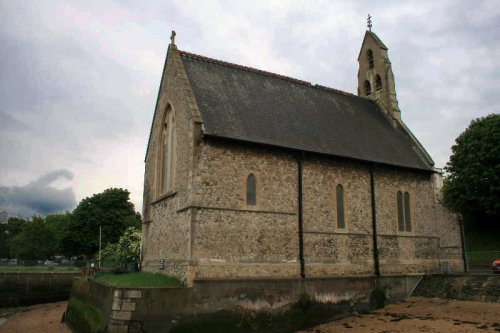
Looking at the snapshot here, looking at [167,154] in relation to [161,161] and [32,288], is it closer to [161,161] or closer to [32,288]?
[161,161]

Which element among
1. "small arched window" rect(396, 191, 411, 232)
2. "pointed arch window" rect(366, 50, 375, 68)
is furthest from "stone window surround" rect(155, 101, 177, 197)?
"pointed arch window" rect(366, 50, 375, 68)

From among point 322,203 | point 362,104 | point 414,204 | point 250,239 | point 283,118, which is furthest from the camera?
point 362,104

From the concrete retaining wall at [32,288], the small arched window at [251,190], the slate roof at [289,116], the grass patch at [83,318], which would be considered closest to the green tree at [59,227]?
the concrete retaining wall at [32,288]

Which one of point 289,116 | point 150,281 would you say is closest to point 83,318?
point 150,281

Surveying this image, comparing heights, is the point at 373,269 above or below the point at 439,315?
above

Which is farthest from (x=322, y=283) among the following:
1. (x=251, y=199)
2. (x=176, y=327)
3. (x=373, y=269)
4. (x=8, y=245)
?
(x=8, y=245)

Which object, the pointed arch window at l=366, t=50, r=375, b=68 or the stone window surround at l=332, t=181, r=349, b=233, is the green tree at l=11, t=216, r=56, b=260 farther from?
the stone window surround at l=332, t=181, r=349, b=233

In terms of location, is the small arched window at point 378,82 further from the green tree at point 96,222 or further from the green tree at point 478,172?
the green tree at point 96,222

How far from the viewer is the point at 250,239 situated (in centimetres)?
1822

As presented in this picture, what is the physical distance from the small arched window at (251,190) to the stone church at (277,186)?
6cm

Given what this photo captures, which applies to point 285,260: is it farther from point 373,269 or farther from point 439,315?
point 439,315

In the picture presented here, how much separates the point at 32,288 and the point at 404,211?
30666mm

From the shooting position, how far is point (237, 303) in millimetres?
17078

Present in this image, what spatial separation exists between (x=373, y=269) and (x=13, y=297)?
96.0 ft
